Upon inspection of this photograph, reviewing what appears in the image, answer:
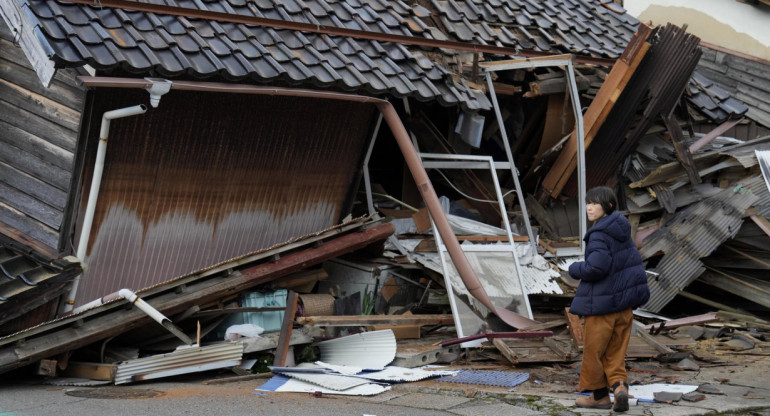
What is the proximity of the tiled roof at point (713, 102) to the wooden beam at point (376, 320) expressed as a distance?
17.8 ft

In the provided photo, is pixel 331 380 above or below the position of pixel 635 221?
below

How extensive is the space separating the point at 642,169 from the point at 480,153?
212 centimetres

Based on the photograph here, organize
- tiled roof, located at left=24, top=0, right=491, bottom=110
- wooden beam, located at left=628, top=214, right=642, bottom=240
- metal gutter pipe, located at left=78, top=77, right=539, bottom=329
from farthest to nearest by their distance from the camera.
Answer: wooden beam, located at left=628, top=214, right=642, bottom=240, metal gutter pipe, located at left=78, top=77, right=539, bottom=329, tiled roof, located at left=24, top=0, right=491, bottom=110

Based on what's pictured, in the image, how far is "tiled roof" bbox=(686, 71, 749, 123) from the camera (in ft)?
40.9

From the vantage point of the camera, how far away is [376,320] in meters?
8.86

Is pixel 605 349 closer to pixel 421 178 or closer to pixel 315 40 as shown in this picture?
pixel 421 178

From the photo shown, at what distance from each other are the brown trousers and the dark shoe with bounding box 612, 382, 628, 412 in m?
0.07

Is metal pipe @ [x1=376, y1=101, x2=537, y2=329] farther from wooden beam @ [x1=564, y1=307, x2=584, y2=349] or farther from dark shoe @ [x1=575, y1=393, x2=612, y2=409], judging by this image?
dark shoe @ [x1=575, y1=393, x2=612, y2=409]

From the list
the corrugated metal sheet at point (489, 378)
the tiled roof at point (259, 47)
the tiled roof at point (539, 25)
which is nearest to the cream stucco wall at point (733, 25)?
the tiled roof at point (539, 25)

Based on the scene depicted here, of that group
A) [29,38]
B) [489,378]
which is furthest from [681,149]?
[29,38]

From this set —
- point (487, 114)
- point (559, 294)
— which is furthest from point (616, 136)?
point (559, 294)

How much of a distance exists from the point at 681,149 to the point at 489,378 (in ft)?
17.6

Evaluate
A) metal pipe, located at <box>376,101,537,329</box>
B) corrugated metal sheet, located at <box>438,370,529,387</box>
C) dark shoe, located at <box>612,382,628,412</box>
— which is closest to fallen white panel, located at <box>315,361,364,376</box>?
corrugated metal sheet, located at <box>438,370,529,387</box>

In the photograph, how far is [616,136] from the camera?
440 inches
